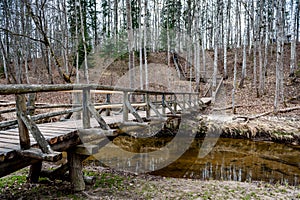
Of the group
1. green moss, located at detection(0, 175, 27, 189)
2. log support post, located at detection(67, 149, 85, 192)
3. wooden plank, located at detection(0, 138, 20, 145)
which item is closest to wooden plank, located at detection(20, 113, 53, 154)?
wooden plank, located at detection(0, 138, 20, 145)

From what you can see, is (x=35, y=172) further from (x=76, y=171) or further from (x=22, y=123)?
(x=22, y=123)

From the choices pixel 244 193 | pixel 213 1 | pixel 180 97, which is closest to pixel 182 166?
pixel 244 193

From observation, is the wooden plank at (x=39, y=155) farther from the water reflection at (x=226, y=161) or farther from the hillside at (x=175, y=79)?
the hillside at (x=175, y=79)

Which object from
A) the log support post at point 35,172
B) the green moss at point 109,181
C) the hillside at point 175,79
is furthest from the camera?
the hillside at point 175,79

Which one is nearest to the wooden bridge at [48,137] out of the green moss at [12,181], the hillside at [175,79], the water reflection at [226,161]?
the green moss at [12,181]

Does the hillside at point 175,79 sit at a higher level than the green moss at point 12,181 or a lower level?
higher

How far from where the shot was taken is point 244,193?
5.12 metres

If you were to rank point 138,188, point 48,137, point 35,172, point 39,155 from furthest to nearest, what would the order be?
point 138,188, point 35,172, point 48,137, point 39,155

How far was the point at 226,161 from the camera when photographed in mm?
8023

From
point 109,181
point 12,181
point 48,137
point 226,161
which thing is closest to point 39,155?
point 48,137

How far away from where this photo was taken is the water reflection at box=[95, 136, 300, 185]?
264 inches

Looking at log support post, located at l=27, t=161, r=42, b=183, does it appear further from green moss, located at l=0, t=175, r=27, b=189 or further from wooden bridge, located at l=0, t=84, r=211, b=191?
green moss, located at l=0, t=175, r=27, b=189

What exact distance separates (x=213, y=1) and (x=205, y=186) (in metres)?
22.0

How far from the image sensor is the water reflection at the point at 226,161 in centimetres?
670
